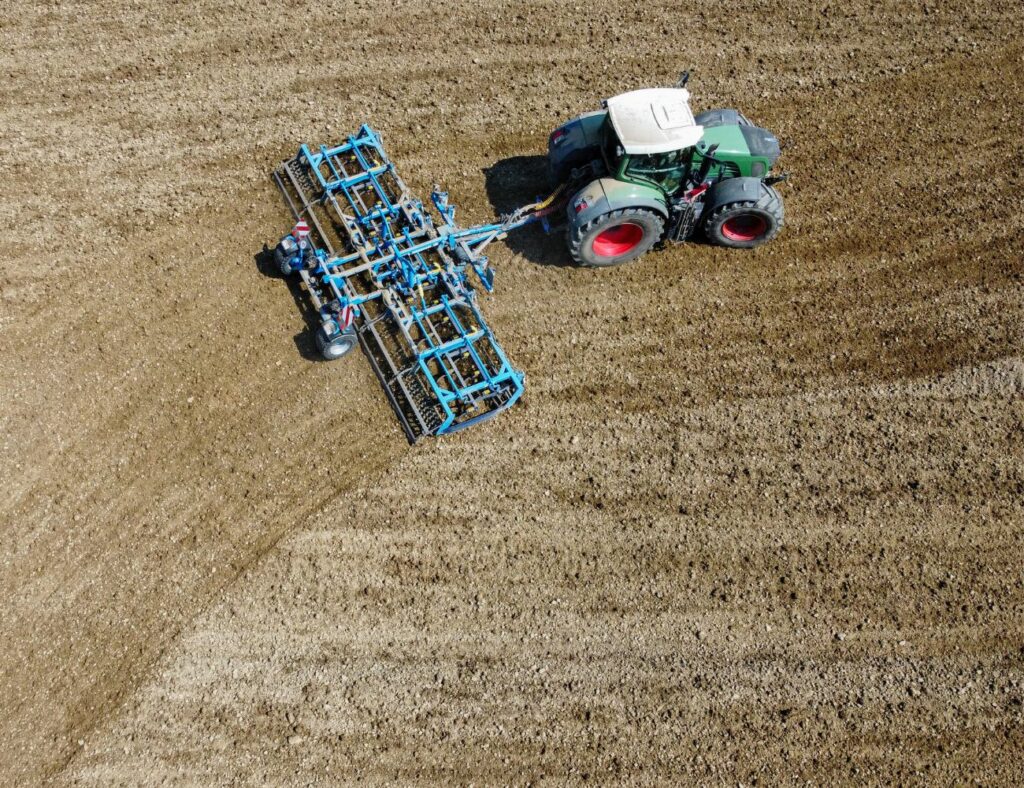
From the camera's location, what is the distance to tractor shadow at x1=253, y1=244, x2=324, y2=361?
9328 millimetres

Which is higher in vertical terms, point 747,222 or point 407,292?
point 407,292

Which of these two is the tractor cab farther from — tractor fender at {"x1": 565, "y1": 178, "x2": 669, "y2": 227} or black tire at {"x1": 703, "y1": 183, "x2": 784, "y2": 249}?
black tire at {"x1": 703, "y1": 183, "x2": 784, "y2": 249}

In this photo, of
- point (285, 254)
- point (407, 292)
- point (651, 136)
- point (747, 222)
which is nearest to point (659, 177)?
point (651, 136)

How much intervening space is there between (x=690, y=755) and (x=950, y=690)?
2.51 meters

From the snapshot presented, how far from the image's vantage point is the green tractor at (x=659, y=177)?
8.73 m

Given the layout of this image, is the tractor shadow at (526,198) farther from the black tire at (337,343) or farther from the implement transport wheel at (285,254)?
the implement transport wheel at (285,254)

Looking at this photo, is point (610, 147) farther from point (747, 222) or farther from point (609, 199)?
point (747, 222)

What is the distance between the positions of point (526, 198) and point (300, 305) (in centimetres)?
306

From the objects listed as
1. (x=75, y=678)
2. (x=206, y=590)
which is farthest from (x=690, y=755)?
(x=75, y=678)

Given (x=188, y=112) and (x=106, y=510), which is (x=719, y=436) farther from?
(x=188, y=112)

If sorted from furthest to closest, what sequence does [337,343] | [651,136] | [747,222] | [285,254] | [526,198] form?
[526,198]
[747,222]
[285,254]
[337,343]
[651,136]

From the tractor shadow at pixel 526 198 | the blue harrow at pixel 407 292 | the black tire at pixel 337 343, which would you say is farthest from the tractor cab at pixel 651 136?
the black tire at pixel 337 343

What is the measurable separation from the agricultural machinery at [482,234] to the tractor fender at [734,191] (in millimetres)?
15

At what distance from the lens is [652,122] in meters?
8.68
